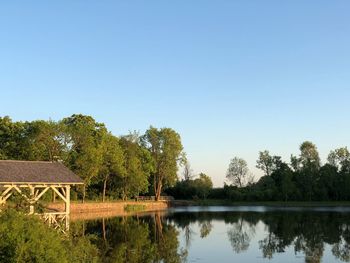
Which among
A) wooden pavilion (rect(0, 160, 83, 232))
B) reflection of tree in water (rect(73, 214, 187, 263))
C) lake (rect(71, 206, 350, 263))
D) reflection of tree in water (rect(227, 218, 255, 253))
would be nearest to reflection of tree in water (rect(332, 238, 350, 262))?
lake (rect(71, 206, 350, 263))

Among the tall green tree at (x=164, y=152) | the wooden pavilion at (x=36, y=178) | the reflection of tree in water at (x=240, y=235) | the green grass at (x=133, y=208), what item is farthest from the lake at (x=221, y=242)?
the tall green tree at (x=164, y=152)

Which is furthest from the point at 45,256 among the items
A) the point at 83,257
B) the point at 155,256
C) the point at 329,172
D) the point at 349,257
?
the point at 329,172

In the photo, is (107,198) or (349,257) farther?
(107,198)

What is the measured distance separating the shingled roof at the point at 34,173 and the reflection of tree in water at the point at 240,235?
11.6 meters

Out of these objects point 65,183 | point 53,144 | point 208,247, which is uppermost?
point 53,144

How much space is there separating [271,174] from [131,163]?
140 ft

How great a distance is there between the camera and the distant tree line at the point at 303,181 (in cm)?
9269

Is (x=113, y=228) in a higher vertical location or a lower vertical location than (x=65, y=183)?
lower

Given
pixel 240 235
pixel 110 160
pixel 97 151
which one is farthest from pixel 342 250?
pixel 110 160

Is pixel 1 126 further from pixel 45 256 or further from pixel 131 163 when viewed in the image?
pixel 45 256

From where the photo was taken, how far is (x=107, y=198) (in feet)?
230

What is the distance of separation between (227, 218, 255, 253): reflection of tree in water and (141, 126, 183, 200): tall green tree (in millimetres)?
38309

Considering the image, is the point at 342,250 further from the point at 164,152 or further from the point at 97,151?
the point at 164,152

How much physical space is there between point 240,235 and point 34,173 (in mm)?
15850
